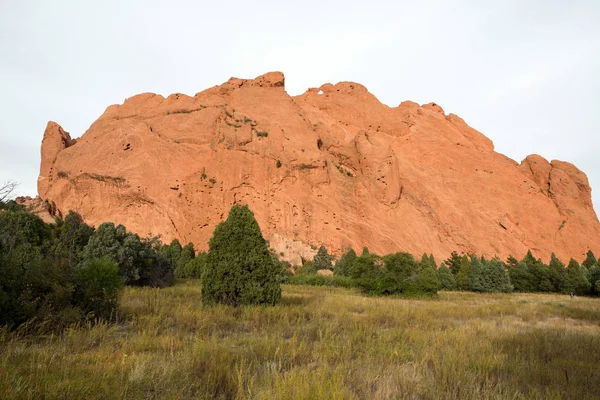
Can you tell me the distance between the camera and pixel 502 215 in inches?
2403

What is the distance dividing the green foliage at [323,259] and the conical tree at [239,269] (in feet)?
102

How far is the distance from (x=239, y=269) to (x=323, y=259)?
1321 inches

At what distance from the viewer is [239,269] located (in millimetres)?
8930

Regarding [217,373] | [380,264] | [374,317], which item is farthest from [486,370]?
[380,264]

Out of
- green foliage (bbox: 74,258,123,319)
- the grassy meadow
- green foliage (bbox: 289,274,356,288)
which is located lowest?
green foliage (bbox: 289,274,356,288)

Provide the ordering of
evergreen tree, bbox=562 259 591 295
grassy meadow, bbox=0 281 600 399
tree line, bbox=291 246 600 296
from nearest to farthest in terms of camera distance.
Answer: grassy meadow, bbox=0 281 600 399, tree line, bbox=291 246 600 296, evergreen tree, bbox=562 259 591 295

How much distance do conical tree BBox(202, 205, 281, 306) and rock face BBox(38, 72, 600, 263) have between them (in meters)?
34.3

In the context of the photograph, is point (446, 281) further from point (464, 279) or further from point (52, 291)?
point (52, 291)

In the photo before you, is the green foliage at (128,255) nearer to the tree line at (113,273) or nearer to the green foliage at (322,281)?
the tree line at (113,273)

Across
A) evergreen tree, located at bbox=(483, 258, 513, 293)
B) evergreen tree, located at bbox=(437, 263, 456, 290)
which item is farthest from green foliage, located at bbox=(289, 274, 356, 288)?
evergreen tree, located at bbox=(483, 258, 513, 293)

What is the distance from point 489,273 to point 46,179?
203ft

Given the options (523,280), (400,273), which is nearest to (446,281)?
(523,280)

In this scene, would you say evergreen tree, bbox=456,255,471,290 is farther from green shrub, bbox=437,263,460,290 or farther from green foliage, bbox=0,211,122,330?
green foliage, bbox=0,211,122,330

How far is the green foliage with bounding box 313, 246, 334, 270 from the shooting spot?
40.3 metres
